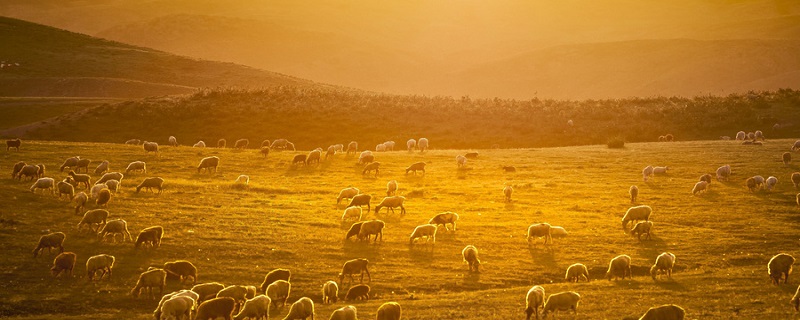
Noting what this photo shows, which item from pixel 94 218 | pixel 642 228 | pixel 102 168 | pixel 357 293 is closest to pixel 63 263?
pixel 94 218

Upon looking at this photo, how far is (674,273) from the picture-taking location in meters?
27.7

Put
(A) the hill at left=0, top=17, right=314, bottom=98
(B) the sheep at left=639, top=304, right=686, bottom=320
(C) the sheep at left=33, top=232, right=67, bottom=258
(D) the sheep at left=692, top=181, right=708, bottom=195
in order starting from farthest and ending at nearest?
(A) the hill at left=0, top=17, right=314, bottom=98 < (D) the sheep at left=692, top=181, right=708, bottom=195 < (C) the sheep at left=33, top=232, right=67, bottom=258 < (B) the sheep at left=639, top=304, right=686, bottom=320

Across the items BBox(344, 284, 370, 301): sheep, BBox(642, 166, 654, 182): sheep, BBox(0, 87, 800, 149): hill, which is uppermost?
BBox(0, 87, 800, 149): hill

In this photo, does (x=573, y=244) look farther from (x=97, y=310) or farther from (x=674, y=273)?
(x=97, y=310)

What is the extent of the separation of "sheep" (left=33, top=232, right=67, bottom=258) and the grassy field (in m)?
0.43

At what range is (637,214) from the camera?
34500 millimetres

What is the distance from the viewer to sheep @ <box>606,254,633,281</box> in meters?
26.9

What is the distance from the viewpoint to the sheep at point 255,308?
835 inches

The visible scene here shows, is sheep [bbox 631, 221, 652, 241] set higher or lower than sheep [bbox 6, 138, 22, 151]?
lower

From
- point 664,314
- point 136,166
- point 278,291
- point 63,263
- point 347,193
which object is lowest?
point 278,291

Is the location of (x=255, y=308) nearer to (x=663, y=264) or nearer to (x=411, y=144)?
(x=663, y=264)

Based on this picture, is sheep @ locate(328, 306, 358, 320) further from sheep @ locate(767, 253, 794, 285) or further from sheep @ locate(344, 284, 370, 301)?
sheep @ locate(767, 253, 794, 285)

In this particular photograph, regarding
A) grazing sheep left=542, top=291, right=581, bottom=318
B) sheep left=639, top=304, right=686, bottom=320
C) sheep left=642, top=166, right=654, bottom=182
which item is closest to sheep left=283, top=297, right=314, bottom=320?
grazing sheep left=542, top=291, right=581, bottom=318

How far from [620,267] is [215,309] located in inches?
552
